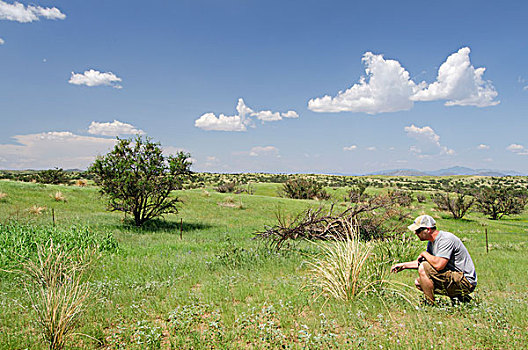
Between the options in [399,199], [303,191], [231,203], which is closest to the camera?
[399,199]

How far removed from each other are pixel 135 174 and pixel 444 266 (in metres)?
14.9

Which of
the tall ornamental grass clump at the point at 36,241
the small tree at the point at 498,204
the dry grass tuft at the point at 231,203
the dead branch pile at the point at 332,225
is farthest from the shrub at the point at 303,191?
the tall ornamental grass clump at the point at 36,241

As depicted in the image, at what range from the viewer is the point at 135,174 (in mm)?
16469

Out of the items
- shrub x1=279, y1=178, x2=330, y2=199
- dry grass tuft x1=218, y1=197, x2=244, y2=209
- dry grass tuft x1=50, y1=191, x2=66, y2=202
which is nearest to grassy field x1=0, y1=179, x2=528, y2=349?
dry grass tuft x1=50, y1=191, x2=66, y2=202

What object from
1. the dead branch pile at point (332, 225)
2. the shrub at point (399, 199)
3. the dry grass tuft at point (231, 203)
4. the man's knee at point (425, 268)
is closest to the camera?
the man's knee at point (425, 268)

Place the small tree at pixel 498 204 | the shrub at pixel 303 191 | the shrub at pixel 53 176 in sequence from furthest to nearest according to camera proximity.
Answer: the shrub at pixel 303 191, the shrub at pixel 53 176, the small tree at pixel 498 204

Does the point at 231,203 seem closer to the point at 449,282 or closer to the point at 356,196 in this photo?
the point at 356,196

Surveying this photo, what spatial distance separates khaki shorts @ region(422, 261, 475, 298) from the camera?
544 cm

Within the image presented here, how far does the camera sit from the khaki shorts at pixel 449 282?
214 inches

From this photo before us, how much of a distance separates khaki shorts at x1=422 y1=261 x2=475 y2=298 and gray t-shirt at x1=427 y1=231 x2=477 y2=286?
0.33 ft

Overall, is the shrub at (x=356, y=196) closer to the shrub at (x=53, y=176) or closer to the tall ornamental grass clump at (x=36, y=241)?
the tall ornamental grass clump at (x=36, y=241)

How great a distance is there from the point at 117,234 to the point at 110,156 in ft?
14.9

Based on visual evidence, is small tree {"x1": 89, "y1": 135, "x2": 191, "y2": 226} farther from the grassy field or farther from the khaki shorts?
the khaki shorts

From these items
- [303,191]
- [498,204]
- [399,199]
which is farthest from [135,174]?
[498,204]
